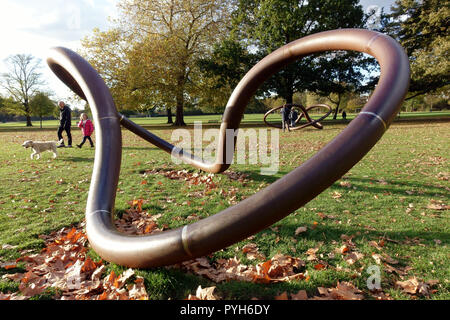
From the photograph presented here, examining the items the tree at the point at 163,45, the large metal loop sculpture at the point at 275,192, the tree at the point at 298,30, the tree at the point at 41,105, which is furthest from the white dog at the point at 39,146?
the tree at the point at 41,105

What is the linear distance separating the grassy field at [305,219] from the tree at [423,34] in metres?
26.7

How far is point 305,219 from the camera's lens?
5055mm

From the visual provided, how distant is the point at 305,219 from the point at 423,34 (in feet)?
144

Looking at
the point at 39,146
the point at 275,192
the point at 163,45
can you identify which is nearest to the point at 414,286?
the point at 275,192

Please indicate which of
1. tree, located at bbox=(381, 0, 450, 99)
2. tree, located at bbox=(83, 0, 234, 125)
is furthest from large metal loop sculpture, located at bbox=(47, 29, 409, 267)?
tree, located at bbox=(381, 0, 450, 99)

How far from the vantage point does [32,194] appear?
6.86 metres

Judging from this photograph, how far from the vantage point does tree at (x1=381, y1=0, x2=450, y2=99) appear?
29266mm

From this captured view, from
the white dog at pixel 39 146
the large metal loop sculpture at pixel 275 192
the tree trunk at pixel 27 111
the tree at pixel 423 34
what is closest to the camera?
the large metal loop sculpture at pixel 275 192

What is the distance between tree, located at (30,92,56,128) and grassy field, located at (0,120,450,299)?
49.3 meters

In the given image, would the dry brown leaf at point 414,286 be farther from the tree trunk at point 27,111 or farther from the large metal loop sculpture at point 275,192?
the tree trunk at point 27,111

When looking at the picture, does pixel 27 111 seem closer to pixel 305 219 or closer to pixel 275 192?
pixel 305 219

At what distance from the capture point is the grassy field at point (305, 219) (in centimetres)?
326

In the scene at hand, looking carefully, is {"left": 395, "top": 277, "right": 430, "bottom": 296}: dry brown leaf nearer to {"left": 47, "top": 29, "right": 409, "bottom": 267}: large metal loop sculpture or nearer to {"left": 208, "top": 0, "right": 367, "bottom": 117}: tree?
{"left": 47, "top": 29, "right": 409, "bottom": 267}: large metal loop sculpture

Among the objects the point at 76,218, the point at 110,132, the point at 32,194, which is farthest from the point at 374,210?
the point at 32,194
